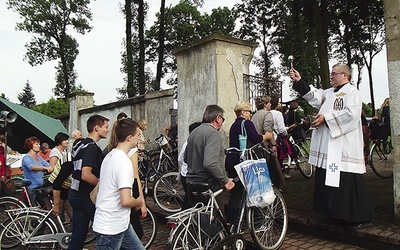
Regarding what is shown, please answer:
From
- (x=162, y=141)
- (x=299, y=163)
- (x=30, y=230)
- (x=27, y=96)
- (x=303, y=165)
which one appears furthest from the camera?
(x=27, y=96)

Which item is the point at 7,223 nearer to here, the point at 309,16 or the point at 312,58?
the point at 312,58

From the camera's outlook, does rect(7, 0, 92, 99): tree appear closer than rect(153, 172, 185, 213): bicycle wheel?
No

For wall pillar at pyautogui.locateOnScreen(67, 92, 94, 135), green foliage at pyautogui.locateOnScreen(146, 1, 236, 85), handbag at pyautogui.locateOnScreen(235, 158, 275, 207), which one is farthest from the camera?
green foliage at pyautogui.locateOnScreen(146, 1, 236, 85)

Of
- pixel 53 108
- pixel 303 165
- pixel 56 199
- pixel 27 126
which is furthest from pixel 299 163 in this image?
pixel 53 108

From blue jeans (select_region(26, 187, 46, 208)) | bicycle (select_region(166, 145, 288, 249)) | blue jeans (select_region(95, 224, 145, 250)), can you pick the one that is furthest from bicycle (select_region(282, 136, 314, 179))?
blue jeans (select_region(95, 224, 145, 250))

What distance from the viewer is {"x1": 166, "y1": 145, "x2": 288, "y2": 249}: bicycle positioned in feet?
12.9

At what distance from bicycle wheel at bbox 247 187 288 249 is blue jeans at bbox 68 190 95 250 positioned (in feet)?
5.95

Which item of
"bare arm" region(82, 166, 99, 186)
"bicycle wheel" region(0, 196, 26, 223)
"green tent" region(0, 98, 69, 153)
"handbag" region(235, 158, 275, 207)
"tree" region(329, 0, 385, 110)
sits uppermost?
"tree" region(329, 0, 385, 110)

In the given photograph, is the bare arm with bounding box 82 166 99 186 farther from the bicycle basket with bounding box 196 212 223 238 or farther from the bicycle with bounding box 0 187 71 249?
the bicycle with bounding box 0 187 71 249

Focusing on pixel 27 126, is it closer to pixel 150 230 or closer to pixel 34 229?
pixel 34 229

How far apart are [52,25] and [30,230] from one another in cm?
3242

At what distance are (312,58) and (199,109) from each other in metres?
12.4

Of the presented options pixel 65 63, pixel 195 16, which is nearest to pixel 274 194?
pixel 195 16

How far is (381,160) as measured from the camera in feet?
26.5
